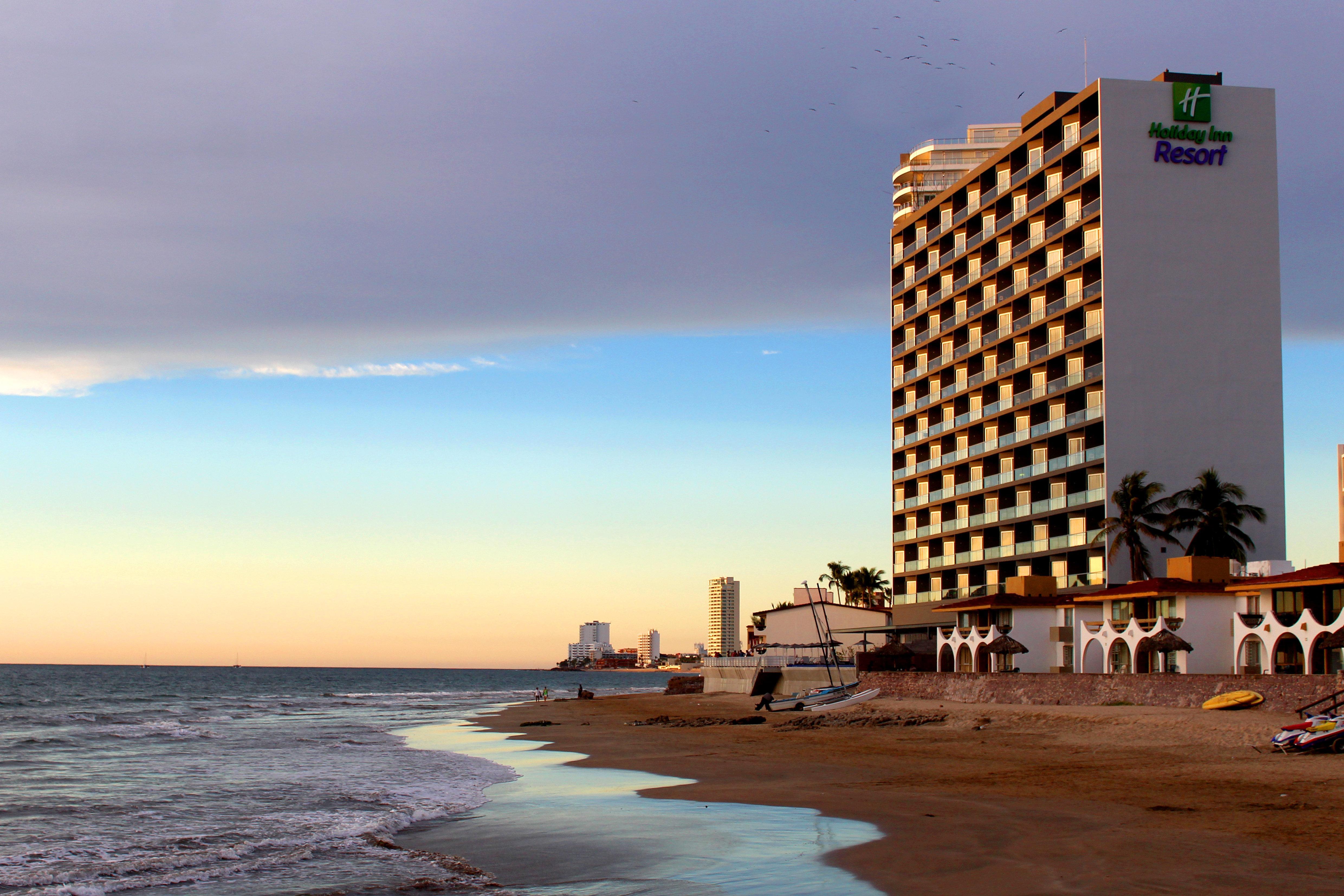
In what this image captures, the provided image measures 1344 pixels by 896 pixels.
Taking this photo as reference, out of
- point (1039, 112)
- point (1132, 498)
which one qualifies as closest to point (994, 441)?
point (1132, 498)

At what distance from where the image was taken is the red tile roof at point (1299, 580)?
39.2 metres

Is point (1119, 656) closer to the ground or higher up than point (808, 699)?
higher up

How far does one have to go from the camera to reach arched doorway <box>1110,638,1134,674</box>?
1850 inches

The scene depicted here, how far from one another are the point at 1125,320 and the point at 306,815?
56.8m

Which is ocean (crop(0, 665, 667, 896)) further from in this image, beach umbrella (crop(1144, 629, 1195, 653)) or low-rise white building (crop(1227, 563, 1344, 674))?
low-rise white building (crop(1227, 563, 1344, 674))

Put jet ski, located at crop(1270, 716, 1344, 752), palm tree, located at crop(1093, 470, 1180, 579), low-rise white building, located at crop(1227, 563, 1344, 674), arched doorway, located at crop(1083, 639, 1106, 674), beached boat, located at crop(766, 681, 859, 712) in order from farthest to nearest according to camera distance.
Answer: palm tree, located at crop(1093, 470, 1180, 579) < beached boat, located at crop(766, 681, 859, 712) < arched doorway, located at crop(1083, 639, 1106, 674) < low-rise white building, located at crop(1227, 563, 1344, 674) < jet ski, located at crop(1270, 716, 1344, 752)

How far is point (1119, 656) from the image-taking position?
4794cm

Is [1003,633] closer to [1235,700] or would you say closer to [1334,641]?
[1334,641]

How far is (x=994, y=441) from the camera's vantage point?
76625mm

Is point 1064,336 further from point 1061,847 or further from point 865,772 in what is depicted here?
point 1061,847

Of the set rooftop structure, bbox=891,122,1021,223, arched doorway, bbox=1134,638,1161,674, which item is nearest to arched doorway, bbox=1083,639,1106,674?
arched doorway, bbox=1134,638,1161,674

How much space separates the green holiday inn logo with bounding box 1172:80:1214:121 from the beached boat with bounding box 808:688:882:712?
3970cm

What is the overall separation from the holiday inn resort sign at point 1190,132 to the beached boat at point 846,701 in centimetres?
3694

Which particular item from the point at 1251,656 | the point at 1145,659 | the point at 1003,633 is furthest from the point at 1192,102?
the point at 1251,656
